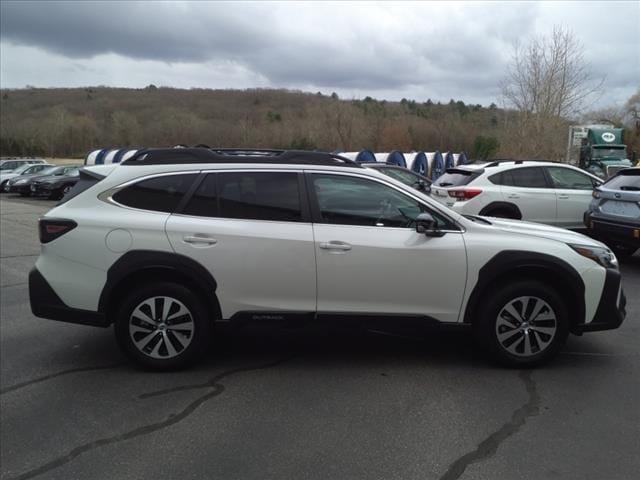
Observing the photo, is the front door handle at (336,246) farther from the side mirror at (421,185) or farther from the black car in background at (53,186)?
the black car in background at (53,186)

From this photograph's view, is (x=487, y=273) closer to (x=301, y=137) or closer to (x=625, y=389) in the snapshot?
(x=625, y=389)

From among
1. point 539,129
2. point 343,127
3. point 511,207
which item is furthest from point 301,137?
point 511,207

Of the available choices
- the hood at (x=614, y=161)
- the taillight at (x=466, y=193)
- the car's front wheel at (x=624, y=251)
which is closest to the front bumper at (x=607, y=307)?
A: the taillight at (x=466, y=193)

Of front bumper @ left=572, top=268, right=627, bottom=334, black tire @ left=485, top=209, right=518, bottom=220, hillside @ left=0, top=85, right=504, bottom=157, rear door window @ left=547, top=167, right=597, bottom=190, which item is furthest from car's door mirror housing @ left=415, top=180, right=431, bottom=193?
hillside @ left=0, top=85, right=504, bottom=157

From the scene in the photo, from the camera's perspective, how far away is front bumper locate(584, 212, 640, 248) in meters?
7.77

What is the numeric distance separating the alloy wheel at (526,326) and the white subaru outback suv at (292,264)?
10mm

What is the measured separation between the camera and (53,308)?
4309 millimetres

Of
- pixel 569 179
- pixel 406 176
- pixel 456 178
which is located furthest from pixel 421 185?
pixel 569 179

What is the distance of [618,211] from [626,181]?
0.52 metres

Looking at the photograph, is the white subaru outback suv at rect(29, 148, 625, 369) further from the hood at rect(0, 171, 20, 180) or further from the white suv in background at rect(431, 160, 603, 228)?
the hood at rect(0, 171, 20, 180)

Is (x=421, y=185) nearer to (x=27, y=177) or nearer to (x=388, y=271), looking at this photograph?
(x=388, y=271)

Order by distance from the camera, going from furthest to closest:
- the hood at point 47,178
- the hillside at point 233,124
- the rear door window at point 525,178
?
the hillside at point 233,124 < the hood at point 47,178 < the rear door window at point 525,178

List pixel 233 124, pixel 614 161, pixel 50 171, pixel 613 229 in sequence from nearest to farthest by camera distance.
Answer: pixel 613 229
pixel 614 161
pixel 50 171
pixel 233 124

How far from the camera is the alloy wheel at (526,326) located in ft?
14.1
